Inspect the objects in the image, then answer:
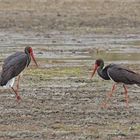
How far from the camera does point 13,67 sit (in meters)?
14.3

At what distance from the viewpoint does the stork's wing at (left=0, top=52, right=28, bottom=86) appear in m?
14.1

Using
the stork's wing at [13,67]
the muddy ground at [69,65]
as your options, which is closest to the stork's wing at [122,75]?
the muddy ground at [69,65]

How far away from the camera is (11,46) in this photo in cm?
2428

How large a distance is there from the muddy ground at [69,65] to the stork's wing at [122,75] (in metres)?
0.43

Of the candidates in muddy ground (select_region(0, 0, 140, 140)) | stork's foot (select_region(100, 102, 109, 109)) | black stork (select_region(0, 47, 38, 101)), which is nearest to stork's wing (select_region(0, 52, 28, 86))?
black stork (select_region(0, 47, 38, 101))

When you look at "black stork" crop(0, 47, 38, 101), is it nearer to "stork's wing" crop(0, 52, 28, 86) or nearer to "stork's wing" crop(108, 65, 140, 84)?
"stork's wing" crop(0, 52, 28, 86)

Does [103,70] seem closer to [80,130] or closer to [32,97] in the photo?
[32,97]

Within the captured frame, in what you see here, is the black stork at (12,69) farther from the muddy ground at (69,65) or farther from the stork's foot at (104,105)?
the stork's foot at (104,105)

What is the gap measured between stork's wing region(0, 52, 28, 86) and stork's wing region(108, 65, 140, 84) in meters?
1.67

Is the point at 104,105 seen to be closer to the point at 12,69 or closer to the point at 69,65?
the point at 12,69

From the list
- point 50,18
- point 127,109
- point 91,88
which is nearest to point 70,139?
point 127,109

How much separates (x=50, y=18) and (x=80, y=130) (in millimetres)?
21545

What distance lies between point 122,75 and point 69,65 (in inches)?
227

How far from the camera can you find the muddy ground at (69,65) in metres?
11.7
